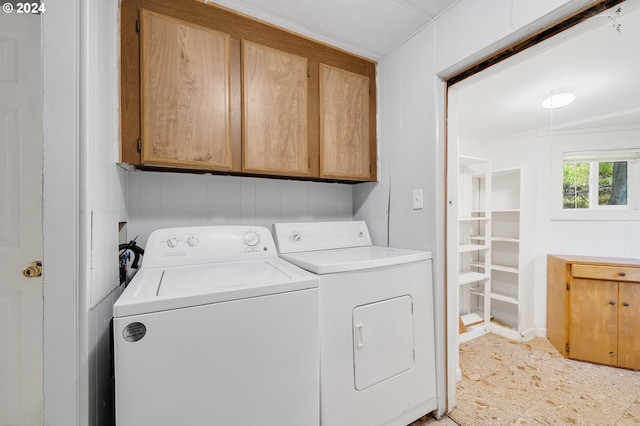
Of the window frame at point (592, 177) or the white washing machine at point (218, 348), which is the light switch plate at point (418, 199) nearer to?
the white washing machine at point (218, 348)

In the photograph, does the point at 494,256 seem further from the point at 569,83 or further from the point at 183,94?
the point at 183,94

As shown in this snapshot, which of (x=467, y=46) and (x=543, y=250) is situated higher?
(x=467, y=46)

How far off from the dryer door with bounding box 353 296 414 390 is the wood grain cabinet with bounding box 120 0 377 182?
2.90 ft

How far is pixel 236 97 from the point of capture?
4.51 ft

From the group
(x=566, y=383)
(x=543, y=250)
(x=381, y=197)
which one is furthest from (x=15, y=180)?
(x=543, y=250)

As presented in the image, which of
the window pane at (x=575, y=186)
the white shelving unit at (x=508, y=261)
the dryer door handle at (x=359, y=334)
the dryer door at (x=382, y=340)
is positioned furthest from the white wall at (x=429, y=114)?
the window pane at (x=575, y=186)

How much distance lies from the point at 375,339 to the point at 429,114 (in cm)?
132

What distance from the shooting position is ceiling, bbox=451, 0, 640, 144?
1316 mm

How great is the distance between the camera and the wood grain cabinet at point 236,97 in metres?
1.16

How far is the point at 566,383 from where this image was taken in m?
1.87

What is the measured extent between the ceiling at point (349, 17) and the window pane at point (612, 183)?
9.36ft

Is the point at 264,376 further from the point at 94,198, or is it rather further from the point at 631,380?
the point at 631,380

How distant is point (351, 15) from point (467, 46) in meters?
0.66

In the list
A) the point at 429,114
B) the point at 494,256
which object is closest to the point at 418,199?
the point at 429,114
